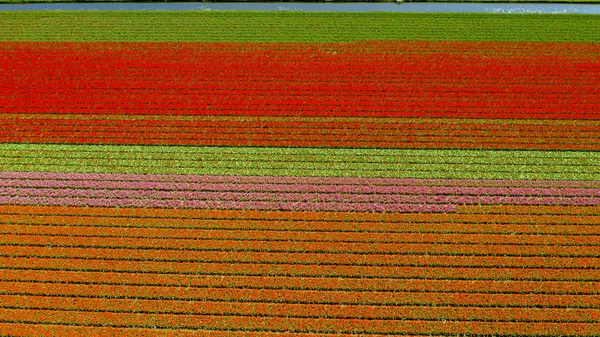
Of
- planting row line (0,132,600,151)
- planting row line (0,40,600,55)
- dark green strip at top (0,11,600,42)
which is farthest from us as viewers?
dark green strip at top (0,11,600,42)

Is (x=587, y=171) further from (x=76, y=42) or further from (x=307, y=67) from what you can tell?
(x=76, y=42)

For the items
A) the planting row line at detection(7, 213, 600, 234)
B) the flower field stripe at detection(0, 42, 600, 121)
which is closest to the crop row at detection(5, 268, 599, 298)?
the planting row line at detection(7, 213, 600, 234)

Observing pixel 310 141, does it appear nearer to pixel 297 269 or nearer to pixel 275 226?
pixel 275 226

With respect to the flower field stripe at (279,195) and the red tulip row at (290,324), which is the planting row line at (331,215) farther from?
the red tulip row at (290,324)

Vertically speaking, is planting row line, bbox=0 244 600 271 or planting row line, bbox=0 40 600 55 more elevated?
planting row line, bbox=0 40 600 55

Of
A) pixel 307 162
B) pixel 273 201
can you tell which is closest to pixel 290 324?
pixel 273 201

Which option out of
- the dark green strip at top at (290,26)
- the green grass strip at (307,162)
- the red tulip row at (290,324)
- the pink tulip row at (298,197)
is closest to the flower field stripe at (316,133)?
the green grass strip at (307,162)

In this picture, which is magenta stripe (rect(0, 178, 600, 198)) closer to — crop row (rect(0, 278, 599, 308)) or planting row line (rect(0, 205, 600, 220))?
planting row line (rect(0, 205, 600, 220))
